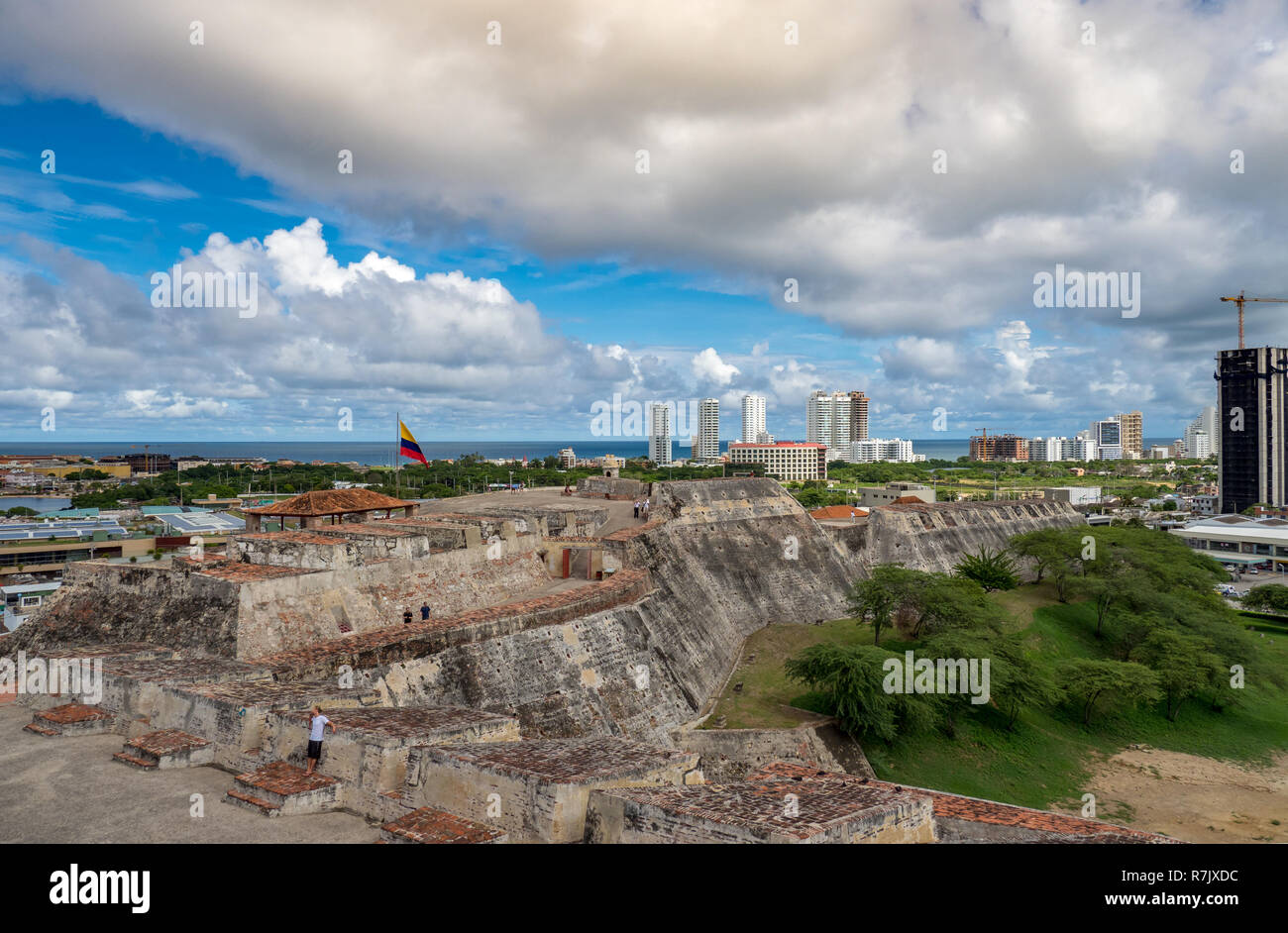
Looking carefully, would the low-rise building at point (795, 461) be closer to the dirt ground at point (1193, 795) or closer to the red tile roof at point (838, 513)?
the red tile roof at point (838, 513)

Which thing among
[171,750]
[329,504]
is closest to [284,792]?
[171,750]

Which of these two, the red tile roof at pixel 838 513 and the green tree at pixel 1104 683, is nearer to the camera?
the green tree at pixel 1104 683

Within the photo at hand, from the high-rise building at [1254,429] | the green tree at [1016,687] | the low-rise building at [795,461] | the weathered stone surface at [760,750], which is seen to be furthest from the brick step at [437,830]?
the low-rise building at [795,461]

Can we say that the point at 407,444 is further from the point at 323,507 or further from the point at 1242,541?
the point at 1242,541

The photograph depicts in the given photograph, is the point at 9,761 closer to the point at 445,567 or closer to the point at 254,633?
the point at 254,633

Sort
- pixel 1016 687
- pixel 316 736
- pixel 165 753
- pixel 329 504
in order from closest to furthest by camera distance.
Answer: pixel 316 736
pixel 165 753
pixel 1016 687
pixel 329 504
